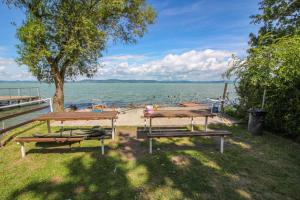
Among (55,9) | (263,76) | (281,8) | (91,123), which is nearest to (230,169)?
(263,76)

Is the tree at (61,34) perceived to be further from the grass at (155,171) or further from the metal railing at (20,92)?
the metal railing at (20,92)

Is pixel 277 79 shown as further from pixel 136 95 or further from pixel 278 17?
pixel 136 95

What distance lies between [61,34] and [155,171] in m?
7.28

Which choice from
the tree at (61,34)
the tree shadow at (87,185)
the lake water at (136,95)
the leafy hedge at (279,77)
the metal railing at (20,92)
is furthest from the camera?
the metal railing at (20,92)

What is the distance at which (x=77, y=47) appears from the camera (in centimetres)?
869

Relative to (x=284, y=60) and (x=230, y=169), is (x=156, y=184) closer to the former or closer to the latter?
(x=230, y=169)

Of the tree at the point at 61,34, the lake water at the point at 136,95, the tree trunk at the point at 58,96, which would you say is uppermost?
the tree at the point at 61,34

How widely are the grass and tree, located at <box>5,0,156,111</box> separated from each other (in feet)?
13.6

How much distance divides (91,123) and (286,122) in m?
7.42

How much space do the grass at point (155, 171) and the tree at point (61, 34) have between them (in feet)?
13.6

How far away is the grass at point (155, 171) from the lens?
3.38m

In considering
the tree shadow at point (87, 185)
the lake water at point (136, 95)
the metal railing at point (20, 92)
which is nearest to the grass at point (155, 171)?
the tree shadow at point (87, 185)

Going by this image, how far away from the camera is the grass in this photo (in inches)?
133

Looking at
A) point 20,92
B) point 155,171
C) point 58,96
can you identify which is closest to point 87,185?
point 155,171
